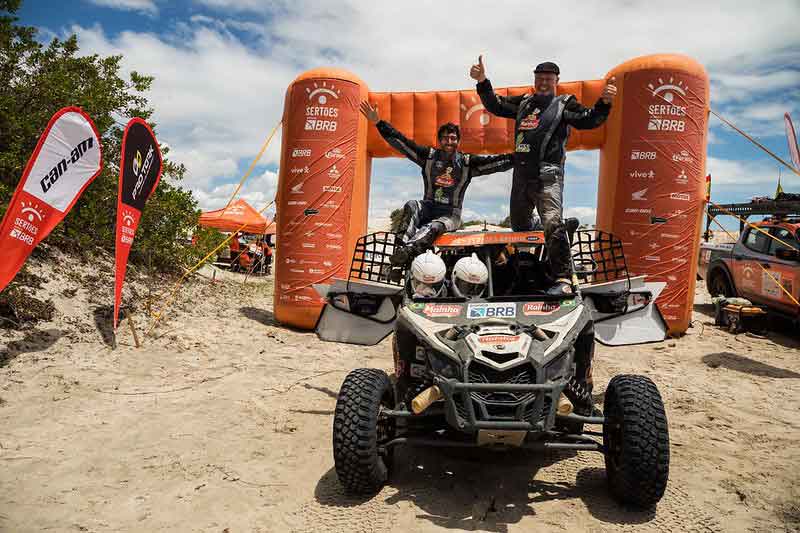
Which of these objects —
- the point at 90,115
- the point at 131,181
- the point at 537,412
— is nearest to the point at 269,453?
A: the point at 537,412

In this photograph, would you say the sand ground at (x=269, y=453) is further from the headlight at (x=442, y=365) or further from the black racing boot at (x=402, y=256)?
the black racing boot at (x=402, y=256)

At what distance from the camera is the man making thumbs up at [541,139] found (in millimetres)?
5164

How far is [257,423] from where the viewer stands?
→ 493 cm

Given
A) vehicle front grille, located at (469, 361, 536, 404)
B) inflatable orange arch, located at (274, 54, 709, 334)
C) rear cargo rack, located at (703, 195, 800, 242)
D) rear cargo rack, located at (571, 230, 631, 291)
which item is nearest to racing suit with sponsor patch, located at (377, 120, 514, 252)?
rear cargo rack, located at (571, 230, 631, 291)

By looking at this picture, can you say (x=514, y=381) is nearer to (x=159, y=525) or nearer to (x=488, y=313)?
(x=488, y=313)

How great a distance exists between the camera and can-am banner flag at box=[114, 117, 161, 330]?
6.51 m

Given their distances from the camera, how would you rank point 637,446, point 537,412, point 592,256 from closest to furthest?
point 537,412, point 637,446, point 592,256

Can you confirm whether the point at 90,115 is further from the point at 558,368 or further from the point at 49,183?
the point at 558,368

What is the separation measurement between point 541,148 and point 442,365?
111 inches

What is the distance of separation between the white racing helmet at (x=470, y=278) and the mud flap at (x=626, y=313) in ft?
3.74

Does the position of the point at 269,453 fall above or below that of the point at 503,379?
below

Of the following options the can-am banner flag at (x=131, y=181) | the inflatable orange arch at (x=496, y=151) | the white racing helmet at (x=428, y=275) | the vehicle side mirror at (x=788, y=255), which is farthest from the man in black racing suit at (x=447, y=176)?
the vehicle side mirror at (x=788, y=255)

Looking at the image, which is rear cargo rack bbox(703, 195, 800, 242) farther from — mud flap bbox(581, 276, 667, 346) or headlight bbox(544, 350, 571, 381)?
headlight bbox(544, 350, 571, 381)

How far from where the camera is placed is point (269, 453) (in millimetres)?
4285
